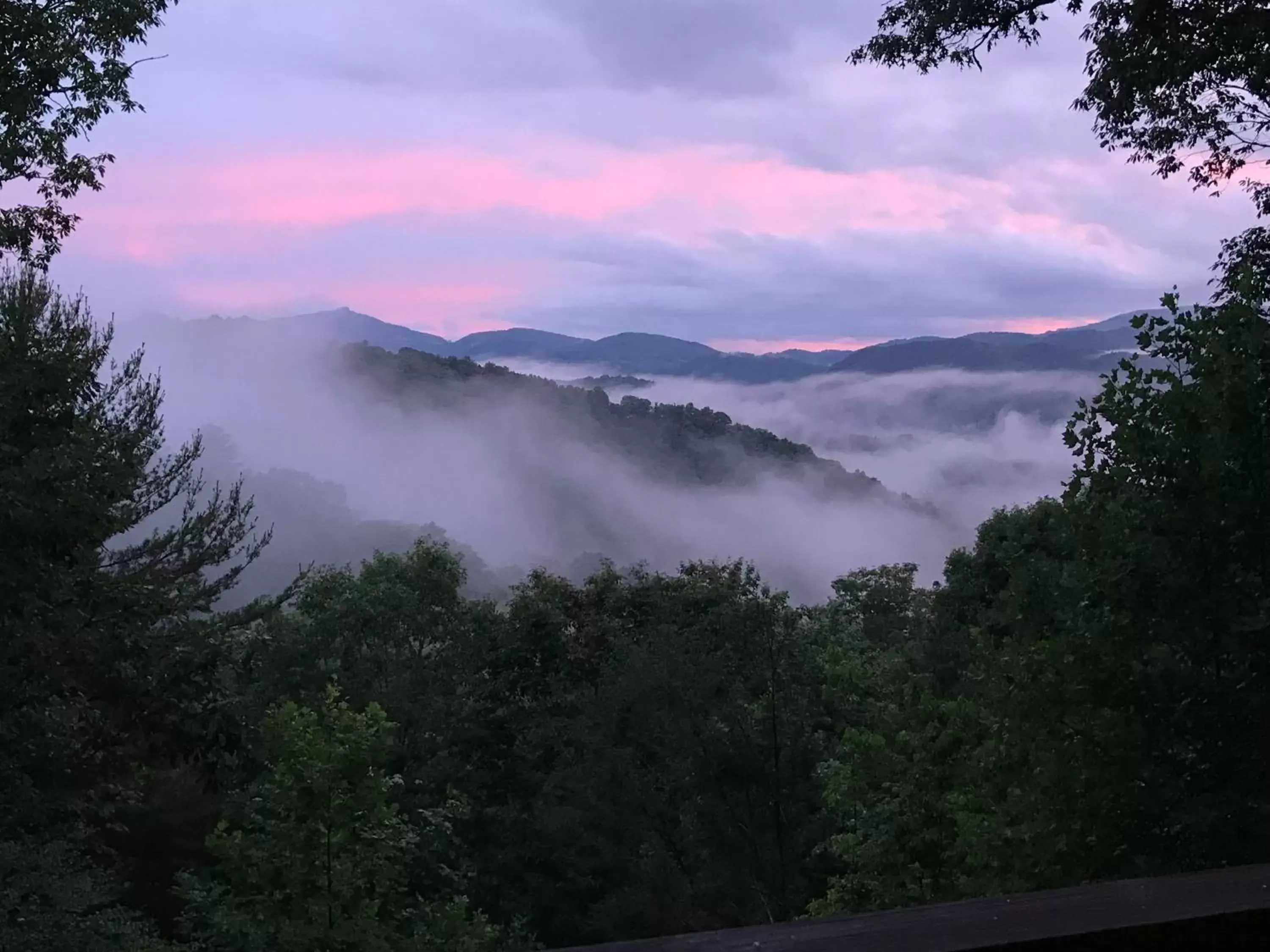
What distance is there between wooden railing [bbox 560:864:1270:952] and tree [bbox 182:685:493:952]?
14859mm

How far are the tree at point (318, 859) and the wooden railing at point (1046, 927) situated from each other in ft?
48.8

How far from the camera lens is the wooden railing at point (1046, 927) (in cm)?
158

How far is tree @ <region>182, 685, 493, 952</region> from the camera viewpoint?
50.2ft

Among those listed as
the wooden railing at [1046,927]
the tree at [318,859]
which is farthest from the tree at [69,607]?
the wooden railing at [1046,927]

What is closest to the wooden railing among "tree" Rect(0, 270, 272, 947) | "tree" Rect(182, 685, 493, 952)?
"tree" Rect(0, 270, 272, 947)

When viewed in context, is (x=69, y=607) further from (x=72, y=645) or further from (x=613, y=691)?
(x=613, y=691)

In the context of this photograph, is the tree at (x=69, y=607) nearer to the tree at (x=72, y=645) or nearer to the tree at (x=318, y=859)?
the tree at (x=72, y=645)

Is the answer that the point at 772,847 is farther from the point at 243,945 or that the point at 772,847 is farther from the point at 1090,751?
the point at 1090,751

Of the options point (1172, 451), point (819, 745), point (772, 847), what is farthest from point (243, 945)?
point (1172, 451)

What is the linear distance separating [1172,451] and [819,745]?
19.4m

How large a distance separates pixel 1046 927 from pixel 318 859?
15914mm

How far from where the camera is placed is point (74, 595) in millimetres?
9211

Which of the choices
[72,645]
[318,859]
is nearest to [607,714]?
[318,859]

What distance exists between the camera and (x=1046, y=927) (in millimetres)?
1636
